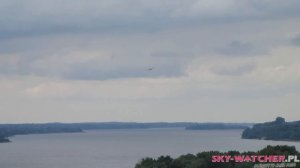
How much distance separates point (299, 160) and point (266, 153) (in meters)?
7.51

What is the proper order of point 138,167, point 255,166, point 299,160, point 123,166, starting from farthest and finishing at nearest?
1. point 123,166
2. point 138,167
3. point 299,160
4. point 255,166

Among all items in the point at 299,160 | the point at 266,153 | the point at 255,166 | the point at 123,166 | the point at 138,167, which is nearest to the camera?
the point at 255,166

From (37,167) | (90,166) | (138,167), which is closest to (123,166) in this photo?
(90,166)

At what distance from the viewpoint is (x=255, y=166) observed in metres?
87.5

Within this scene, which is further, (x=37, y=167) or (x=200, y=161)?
(x=37, y=167)

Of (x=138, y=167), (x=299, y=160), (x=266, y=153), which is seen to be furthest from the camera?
(x=138, y=167)

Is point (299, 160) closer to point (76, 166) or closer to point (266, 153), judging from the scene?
point (266, 153)

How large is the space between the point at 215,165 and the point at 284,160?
14.6m

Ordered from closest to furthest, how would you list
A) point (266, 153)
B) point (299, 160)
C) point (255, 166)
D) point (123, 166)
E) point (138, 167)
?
point (255, 166), point (299, 160), point (266, 153), point (138, 167), point (123, 166)

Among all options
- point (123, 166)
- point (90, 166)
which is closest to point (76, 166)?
point (90, 166)

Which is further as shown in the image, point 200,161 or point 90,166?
point 90,166

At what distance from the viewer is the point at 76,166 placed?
198 meters

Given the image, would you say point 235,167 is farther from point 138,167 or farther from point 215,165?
point 138,167

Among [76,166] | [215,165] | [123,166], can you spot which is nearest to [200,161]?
[215,165]
